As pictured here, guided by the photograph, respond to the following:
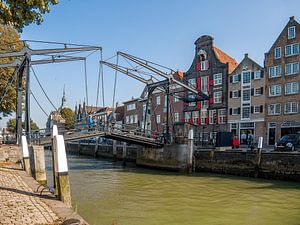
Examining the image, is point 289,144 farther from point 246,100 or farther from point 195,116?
point 195,116

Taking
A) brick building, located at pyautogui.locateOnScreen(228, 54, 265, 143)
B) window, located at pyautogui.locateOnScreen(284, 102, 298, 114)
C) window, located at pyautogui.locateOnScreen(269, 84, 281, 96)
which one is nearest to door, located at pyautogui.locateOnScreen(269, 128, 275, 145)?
brick building, located at pyautogui.locateOnScreen(228, 54, 265, 143)

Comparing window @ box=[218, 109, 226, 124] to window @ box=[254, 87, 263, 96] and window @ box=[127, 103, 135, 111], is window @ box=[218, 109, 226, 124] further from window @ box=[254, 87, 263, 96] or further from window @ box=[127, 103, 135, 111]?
window @ box=[127, 103, 135, 111]

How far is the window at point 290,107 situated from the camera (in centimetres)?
3432

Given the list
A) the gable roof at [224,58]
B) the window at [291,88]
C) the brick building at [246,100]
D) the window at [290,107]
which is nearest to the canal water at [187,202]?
the window at [290,107]

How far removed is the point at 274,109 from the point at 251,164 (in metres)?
15.4

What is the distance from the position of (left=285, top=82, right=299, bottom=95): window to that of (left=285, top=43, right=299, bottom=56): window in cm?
314

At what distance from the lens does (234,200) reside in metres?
14.1

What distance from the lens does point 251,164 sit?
74.6ft

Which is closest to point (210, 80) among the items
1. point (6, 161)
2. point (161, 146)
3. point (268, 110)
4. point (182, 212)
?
point (268, 110)

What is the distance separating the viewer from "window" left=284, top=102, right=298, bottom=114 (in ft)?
113

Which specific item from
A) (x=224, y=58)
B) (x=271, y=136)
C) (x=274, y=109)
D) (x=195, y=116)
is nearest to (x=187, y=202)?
(x=271, y=136)

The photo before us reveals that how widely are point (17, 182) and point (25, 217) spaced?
16.1ft

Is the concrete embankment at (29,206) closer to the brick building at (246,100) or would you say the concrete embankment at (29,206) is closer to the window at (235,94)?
the brick building at (246,100)

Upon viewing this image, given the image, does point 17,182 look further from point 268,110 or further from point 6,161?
point 268,110
